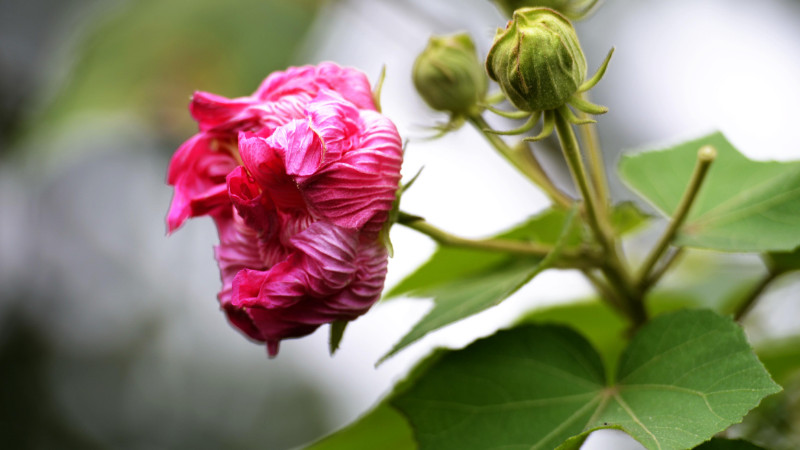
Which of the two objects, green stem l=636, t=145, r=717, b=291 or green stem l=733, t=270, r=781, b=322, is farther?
green stem l=733, t=270, r=781, b=322

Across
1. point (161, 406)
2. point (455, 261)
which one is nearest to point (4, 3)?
point (161, 406)

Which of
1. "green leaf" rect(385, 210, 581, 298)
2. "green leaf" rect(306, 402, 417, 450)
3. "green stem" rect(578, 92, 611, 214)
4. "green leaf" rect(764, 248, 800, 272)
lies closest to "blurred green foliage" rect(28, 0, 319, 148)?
"green leaf" rect(385, 210, 581, 298)

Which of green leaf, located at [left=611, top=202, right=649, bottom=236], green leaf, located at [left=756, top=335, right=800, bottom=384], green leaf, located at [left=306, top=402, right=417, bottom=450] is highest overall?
green leaf, located at [left=611, top=202, right=649, bottom=236]

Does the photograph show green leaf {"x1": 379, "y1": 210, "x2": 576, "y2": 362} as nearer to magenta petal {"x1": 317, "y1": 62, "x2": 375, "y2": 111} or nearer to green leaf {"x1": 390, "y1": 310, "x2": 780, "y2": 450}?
green leaf {"x1": 390, "y1": 310, "x2": 780, "y2": 450}

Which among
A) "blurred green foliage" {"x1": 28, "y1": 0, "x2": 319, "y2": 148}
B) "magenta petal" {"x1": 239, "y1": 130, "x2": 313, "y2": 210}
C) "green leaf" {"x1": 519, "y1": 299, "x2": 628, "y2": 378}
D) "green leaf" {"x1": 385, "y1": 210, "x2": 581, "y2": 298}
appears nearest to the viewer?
"magenta petal" {"x1": 239, "y1": 130, "x2": 313, "y2": 210}

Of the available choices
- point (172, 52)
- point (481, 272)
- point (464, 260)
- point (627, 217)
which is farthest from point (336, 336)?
point (172, 52)

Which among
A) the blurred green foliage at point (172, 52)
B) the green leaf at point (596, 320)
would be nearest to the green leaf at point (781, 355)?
the green leaf at point (596, 320)

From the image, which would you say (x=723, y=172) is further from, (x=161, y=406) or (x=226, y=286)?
(x=161, y=406)
